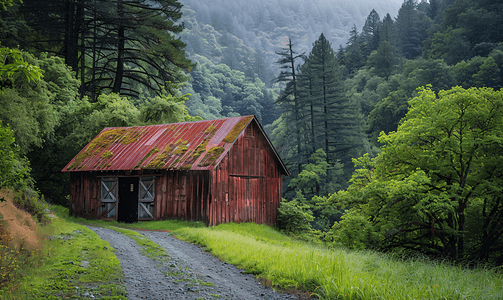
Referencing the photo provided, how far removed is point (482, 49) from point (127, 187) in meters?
51.5

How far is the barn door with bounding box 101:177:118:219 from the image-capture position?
20594mm

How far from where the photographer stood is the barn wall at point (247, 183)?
18297 millimetres

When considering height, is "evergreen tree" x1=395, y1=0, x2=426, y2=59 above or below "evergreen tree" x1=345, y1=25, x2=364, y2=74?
above

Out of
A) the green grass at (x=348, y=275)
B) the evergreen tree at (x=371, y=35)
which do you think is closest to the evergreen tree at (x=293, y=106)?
the green grass at (x=348, y=275)

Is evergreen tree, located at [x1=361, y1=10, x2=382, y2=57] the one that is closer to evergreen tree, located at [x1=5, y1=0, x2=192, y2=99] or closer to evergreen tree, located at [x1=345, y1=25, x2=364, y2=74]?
evergreen tree, located at [x1=345, y1=25, x2=364, y2=74]

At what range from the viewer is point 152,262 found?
9.03m

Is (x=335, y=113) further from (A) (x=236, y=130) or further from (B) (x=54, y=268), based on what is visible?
(B) (x=54, y=268)

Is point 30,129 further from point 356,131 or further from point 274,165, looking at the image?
point 356,131

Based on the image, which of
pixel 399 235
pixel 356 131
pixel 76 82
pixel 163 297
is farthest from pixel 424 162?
pixel 356 131

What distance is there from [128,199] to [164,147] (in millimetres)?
3831

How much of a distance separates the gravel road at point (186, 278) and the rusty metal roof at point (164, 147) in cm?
794

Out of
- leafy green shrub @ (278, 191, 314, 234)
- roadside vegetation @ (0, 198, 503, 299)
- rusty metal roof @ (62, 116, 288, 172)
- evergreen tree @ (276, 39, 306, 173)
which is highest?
evergreen tree @ (276, 39, 306, 173)

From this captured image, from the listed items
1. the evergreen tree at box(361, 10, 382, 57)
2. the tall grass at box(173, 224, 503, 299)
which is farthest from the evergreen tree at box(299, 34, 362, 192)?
the evergreen tree at box(361, 10, 382, 57)

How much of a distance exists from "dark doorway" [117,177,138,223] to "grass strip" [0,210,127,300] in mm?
10562
